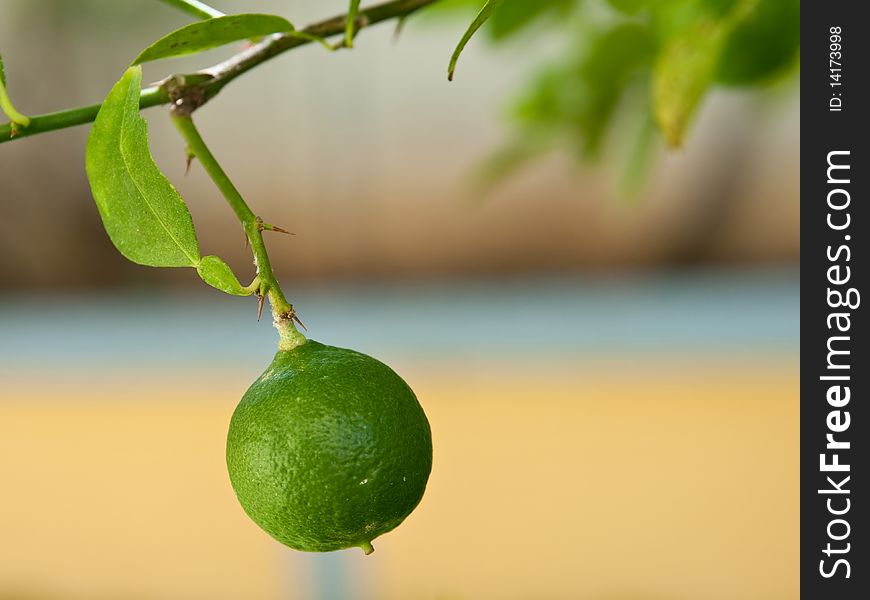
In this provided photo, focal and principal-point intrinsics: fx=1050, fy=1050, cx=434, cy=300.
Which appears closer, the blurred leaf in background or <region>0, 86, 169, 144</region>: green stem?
<region>0, 86, 169, 144</region>: green stem

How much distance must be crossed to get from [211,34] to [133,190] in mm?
72

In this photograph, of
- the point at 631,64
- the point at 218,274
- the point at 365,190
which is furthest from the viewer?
the point at 365,190

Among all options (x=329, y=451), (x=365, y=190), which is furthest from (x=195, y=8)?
(x=365, y=190)

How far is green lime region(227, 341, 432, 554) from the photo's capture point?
44 centimetres

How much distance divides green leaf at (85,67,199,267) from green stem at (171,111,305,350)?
2 cm

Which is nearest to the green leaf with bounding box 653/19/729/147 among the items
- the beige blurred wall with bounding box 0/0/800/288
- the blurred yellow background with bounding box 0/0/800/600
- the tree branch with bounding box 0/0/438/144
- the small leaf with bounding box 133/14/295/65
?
the tree branch with bounding box 0/0/438/144

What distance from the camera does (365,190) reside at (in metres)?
2.58

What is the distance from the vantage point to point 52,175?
255cm

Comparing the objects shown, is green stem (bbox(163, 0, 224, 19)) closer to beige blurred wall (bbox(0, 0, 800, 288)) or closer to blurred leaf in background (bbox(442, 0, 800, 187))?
blurred leaf in background (bbox(442, 0, 800, 187))

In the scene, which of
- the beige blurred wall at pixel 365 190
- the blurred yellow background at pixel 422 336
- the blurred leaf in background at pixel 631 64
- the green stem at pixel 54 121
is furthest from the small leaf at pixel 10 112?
the beige blurred wall at pixel 365 190

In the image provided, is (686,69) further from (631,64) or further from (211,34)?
(211,34)

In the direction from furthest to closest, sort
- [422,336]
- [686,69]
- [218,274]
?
[422,336], [686,69], [218,274]
